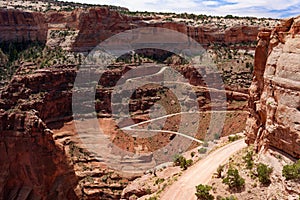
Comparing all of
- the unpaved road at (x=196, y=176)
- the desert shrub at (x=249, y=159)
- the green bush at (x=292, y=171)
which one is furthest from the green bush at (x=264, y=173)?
the unpaved road at (x=196, y=176)

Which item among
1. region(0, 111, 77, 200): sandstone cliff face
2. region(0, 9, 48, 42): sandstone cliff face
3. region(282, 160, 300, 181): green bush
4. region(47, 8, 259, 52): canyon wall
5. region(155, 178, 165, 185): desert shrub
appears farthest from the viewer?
region(0, 9, 48, 42): sandstone cliff face

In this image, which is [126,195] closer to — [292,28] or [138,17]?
[292,28]

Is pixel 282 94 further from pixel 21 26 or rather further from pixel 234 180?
pixel 21 26

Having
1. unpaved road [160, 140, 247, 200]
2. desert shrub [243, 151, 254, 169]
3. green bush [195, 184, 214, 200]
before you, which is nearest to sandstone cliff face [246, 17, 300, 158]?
desert shrub [243, 151, 254, 169]

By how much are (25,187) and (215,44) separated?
54586 mm

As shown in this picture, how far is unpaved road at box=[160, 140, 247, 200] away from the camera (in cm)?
2439

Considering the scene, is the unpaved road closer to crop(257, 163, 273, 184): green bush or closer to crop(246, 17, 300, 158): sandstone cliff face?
crop(257, 163, 273, 184): green bush

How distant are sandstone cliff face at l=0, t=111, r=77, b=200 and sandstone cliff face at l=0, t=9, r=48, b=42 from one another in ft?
159

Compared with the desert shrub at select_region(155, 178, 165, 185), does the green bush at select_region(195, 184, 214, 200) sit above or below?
above

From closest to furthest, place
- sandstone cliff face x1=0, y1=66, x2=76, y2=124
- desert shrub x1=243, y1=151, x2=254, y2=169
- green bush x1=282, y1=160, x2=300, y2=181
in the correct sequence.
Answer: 1. green bush x1=282, y1=160, x2=300, y2=181
2. desert shrub x1=243, y1=151, x2=254, y2=169
3. sandstone cliff face x1=0, y1=66, x2=76, y2=124

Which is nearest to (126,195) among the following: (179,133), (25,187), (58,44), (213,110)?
(25,187)

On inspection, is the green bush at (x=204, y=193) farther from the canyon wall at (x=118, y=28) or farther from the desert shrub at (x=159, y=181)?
the canyon wall at (x=118, y=28)

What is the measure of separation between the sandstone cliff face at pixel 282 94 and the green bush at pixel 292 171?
909 millimetres

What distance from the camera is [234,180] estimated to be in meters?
20.3
